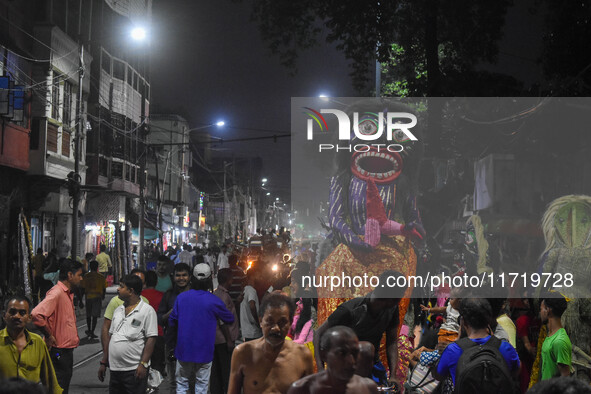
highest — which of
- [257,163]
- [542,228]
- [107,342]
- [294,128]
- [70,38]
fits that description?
[257,163]

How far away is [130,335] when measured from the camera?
25.3ft

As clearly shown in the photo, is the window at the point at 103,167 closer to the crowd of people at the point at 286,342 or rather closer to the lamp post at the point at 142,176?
the lamp post at the point at 142,176

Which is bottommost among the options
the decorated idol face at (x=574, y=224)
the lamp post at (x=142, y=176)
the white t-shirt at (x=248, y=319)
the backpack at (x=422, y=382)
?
the backpack at (x=422, y=382)

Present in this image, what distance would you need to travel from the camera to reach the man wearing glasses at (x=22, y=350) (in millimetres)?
5926

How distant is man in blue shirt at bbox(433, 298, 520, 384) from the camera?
5254 mm

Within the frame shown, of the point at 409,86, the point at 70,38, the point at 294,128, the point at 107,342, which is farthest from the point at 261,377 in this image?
the point at 70,38

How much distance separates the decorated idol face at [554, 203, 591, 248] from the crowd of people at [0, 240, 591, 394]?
2.01 m

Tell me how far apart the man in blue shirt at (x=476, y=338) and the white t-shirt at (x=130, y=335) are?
11.8 ft

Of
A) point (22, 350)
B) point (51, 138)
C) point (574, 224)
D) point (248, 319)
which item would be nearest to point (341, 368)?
point (22, 350)

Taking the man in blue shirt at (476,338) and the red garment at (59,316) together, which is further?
the red garment at (59,316)

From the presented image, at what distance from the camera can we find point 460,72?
50.0 feet

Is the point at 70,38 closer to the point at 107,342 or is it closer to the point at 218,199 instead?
the point at 107,342

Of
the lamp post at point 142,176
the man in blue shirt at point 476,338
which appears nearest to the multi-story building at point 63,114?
the lamp post at point 142,176

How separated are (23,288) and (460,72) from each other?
12.7 metres
